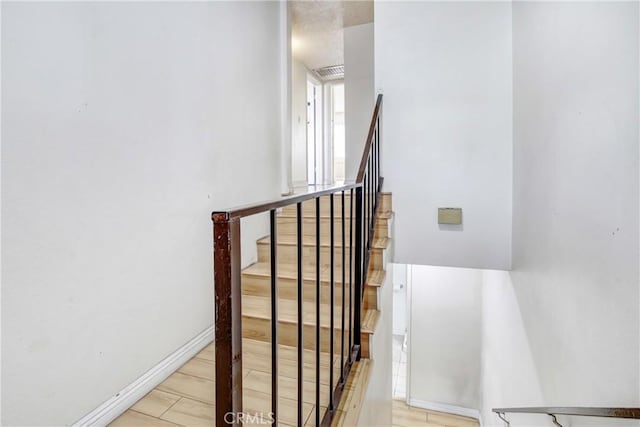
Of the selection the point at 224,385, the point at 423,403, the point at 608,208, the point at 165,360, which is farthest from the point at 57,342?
the point at 423,403

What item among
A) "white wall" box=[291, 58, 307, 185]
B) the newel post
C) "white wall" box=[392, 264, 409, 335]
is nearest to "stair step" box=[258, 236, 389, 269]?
the newel post

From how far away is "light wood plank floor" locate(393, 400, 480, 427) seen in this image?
450 centimetres

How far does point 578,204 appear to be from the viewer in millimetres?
1417

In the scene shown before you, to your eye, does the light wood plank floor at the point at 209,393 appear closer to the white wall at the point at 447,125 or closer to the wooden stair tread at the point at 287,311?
the wooden stair tread at the point at 287,311

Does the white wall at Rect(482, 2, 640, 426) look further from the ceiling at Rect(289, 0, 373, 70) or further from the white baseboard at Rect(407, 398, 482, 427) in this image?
the white baseboard at Rect(407, 398, 482, 427)

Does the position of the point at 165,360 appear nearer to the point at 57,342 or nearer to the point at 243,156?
the point at 57,342

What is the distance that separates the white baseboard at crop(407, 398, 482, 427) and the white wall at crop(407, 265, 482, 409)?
27 mm

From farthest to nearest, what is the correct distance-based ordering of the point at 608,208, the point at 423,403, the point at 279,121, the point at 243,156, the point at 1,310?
1. the point at 423,403
2. the point at 279,121
3. the point at 243,156
4. the point at 608,208
5. the point at 1,310

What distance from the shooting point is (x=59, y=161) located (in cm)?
123

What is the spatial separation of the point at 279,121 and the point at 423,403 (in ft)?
14.0

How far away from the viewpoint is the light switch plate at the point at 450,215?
2740 millimetres

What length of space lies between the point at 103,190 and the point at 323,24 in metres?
3.54

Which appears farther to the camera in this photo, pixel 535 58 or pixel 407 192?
pixel 407 192

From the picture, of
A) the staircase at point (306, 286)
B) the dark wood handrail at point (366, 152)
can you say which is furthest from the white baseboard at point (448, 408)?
the dark wood handrail at point (366, 152)
